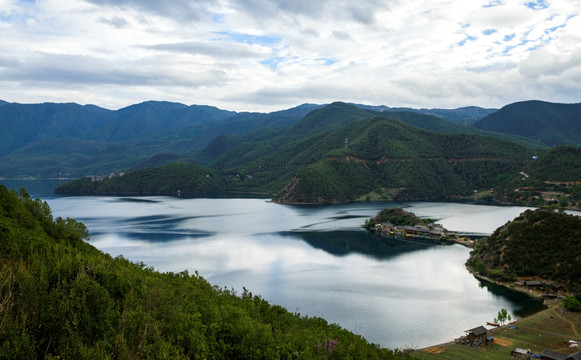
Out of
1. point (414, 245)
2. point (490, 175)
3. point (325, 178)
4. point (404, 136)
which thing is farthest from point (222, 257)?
point (404, 136)

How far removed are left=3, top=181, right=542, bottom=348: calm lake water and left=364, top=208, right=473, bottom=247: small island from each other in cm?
372

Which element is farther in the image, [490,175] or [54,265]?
[490,175]

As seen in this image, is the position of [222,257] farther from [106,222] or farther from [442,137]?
[442,137]

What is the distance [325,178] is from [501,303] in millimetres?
100626

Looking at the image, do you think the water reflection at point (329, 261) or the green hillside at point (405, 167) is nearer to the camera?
the water reflection at point (329, 261)

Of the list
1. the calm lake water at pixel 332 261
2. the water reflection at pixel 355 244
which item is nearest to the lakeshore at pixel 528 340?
the calm lake water at pixel 332 261

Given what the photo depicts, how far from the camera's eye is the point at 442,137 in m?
183

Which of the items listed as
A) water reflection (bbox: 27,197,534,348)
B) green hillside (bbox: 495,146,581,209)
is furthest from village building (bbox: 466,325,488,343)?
green hillside (bbox: 495,146,581,209)

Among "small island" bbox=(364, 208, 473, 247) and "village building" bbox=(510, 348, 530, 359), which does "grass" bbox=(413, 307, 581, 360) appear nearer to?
"village building" bbox=(510, 348, 530, 359)

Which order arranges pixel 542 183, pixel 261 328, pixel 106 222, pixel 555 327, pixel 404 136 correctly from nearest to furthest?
pixel 261 328
pixel 555 327
pixel 106 222
pixel 542 183
pixel 404 136

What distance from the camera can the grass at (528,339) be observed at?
31.2 metres

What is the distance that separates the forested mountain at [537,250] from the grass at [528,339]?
10479mm

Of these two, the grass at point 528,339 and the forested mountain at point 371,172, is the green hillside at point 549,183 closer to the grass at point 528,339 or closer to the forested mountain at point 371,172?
the forested mountain at point 371,172

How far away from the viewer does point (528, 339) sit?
33969 mm
